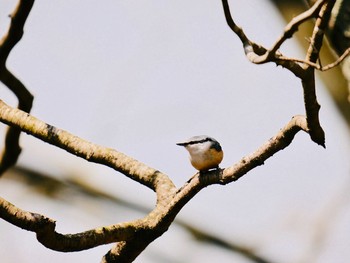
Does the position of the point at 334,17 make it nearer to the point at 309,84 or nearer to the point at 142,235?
the point at 309,84

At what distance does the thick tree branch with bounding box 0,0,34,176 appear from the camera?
2459 millimetres

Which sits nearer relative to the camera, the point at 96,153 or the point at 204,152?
the point at 204,152

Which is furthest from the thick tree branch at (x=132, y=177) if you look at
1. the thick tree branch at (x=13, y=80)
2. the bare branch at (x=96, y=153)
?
the thick tree branch at (x=13, y=80)

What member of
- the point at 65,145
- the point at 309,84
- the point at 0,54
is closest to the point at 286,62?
the point at 309,84

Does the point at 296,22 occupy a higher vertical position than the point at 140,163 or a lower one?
higher

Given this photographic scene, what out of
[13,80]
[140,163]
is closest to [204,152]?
[140,163]

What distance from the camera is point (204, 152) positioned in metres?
2.18

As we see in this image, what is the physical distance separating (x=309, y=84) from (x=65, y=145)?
3.68 feet

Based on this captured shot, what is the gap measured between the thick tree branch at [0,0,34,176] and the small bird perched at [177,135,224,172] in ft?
2.81

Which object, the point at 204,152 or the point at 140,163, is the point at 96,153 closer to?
the point at 140,163

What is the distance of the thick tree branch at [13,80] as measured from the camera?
246cm

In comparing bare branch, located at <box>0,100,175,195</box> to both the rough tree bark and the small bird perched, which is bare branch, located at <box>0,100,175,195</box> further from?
the small bird perched

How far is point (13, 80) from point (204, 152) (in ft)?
3.50

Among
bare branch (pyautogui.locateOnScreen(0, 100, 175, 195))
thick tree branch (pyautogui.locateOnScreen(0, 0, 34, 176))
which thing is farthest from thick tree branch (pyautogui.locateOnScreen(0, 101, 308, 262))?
thick tree branch (pyautogui.locateOnScreen(0, 0, 34, 176))
